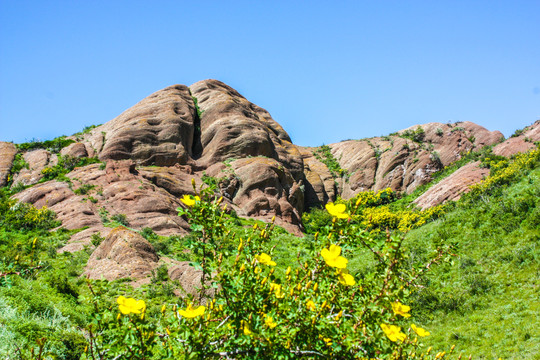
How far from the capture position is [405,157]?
4594 centimetres

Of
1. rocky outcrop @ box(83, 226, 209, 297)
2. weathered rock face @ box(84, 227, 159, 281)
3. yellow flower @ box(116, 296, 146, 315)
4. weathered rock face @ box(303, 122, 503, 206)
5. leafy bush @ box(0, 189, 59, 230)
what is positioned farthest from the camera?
weathered rock face @ box(303, 122, 503, 206)

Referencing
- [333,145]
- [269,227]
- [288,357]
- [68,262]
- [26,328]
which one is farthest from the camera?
[333,145]

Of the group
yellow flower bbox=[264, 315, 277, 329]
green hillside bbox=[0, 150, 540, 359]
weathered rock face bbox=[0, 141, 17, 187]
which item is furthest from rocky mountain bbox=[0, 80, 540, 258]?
yellow flower bbox=[264, 315, 277, 329]

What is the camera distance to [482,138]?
47.2 meters

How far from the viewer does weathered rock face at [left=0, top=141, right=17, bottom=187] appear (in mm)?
29997

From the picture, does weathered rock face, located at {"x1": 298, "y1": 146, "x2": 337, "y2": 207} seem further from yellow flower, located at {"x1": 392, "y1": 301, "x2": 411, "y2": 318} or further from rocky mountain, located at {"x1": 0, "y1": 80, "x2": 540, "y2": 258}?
yellow flower, located at {"x1": 392, "y1": 301, "x2": 411, "y2": 318}

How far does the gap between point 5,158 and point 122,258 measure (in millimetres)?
26165

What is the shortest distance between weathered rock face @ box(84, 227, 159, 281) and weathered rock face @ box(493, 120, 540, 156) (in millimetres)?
35137

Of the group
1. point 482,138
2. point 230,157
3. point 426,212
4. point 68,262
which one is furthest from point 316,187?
point 68,262

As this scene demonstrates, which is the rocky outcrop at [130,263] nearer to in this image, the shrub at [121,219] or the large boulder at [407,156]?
the shrub at [121,219]

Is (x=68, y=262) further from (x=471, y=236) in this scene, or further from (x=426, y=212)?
(x=426, y=212)

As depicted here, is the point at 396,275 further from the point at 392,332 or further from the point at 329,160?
the point at 329,160

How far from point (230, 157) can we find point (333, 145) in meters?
27.1

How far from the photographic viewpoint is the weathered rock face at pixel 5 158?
30.0m
